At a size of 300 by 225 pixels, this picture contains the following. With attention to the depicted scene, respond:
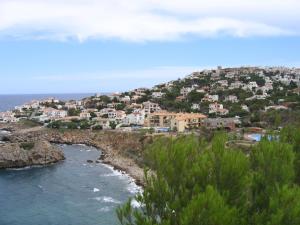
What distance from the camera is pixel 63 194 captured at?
33.1 meters

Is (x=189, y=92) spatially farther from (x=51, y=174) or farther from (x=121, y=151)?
(x=51, y=174)

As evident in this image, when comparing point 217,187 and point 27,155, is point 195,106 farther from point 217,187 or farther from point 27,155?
point 217,187

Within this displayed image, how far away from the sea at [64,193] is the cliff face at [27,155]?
129cm

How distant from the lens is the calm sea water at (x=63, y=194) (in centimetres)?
2711

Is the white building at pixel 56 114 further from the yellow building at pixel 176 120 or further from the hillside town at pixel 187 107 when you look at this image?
the yellow building at pixel 176 120

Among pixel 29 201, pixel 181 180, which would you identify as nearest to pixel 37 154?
pixel 29 201

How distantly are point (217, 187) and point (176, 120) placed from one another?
48.2 m

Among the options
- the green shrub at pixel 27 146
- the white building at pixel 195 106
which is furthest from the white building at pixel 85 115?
the green shrub at pixel 27 146

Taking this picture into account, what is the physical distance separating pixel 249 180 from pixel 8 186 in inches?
1175

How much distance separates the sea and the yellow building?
566 inches

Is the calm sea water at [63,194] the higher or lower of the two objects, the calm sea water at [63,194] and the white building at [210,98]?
the lower

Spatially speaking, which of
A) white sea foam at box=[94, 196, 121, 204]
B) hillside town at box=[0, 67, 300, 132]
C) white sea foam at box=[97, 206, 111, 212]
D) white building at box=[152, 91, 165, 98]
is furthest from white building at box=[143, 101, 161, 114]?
white sea foam at box=[97, 206, 111, 212]

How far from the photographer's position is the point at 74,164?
150 ft

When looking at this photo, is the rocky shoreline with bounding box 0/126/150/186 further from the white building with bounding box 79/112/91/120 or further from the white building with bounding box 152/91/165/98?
the white building with bounding box 152/91/165/98
